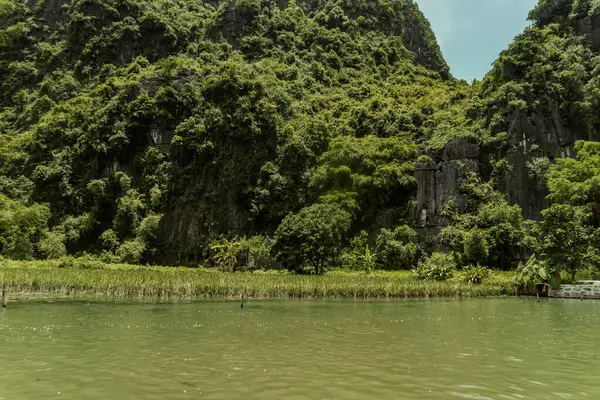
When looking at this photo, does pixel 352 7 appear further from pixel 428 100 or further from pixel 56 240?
pixel 56 240

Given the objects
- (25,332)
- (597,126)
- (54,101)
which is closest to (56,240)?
(54,101)

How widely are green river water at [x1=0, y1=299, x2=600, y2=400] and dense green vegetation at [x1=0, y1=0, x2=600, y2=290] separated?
1940 centimetres

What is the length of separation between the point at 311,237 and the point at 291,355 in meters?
27.1

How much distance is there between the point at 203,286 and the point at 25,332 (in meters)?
11.4

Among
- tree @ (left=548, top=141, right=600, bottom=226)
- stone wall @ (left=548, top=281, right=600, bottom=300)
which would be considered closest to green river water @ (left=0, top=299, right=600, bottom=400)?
stone wall @ (left=548, top=281, right=600, bottom=300)

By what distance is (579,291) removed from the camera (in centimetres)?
2756

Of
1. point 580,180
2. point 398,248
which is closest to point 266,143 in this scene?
point 398,248

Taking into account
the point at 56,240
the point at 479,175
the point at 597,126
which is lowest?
the point at 56,240

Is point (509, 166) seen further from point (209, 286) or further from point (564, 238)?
point (209, 286)

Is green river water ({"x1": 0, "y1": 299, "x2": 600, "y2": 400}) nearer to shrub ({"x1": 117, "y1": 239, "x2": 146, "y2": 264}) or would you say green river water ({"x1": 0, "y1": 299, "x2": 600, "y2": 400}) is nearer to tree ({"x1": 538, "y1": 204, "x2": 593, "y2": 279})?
tree ({"x1": 538, "y1": 204, "x2": 593, "y2": 279})

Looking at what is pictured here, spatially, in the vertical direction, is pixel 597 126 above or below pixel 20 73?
below

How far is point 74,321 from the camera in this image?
14719mm

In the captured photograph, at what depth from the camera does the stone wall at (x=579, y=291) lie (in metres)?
27.2

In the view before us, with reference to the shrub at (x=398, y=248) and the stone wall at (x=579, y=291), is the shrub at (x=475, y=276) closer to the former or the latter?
the stone wall at (x=579, y=291)
